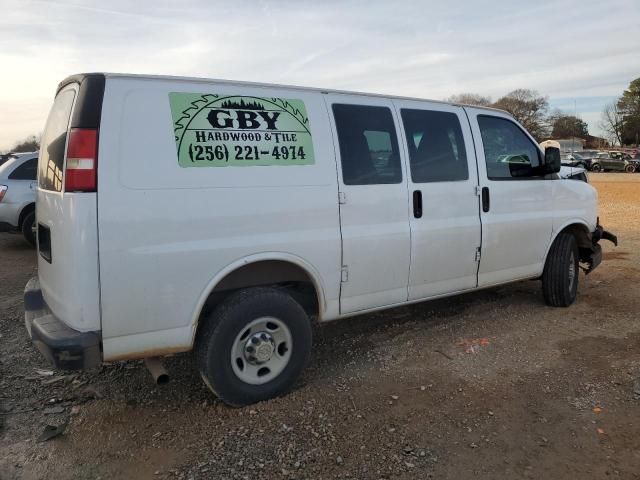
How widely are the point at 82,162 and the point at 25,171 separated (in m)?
Answer: 7.94

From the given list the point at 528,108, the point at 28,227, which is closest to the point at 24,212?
the point at 28,227

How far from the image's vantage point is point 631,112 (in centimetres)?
8219

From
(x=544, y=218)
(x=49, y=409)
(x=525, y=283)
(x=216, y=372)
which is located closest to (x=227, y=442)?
(x=216, y=372)

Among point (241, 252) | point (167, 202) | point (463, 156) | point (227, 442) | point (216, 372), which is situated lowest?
point (227, 442)

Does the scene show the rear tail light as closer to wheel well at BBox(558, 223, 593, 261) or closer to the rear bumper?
the rear bumper

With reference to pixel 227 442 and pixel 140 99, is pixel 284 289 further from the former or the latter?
pixel 140 99

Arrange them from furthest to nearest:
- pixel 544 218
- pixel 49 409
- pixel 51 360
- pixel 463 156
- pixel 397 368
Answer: pixel 544 218, pixel 463 156, pixel 397 368, pixel 49 409, pixel 51 360

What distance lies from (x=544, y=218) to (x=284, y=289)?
2912 millimetres

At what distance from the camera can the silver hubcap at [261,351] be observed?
3.53m

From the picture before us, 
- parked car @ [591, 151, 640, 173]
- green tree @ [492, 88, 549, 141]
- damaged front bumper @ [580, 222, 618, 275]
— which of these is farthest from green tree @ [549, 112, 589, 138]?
damaged front bumper @ [580, 222, 618, 275]

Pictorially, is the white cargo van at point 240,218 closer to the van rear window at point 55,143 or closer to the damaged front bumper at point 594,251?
the van rear window at point 55,143

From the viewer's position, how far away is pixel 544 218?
210 inches

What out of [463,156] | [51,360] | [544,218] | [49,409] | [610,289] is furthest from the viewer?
[610,289]

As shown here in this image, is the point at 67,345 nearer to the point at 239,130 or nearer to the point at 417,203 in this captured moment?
the point at 239,130
